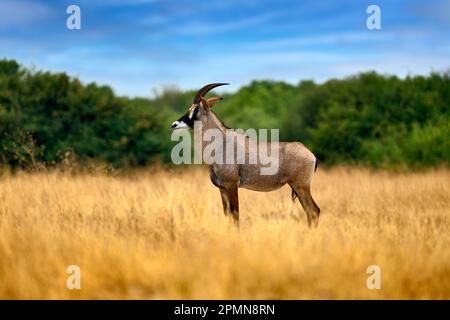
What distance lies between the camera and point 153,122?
27922mm

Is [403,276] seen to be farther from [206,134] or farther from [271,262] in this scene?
[206,134]

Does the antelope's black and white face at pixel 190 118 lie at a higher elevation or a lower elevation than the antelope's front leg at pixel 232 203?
higher

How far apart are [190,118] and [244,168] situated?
111 cm

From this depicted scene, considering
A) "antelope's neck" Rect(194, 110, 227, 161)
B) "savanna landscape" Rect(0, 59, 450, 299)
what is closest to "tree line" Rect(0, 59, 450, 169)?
"savanna landscape" Rect(0, 59, 450, 299)

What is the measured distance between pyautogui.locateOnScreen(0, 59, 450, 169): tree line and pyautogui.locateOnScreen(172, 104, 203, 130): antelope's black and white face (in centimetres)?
1323

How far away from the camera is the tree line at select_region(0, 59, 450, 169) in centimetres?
2452

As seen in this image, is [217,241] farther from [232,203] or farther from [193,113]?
[193,113]

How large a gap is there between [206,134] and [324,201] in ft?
18.8

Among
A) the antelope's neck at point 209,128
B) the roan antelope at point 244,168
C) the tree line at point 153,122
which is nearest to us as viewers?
the roan antelope at point 244,168

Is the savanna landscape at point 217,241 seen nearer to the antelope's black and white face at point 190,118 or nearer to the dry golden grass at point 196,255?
the dry golden grass at point 196,255

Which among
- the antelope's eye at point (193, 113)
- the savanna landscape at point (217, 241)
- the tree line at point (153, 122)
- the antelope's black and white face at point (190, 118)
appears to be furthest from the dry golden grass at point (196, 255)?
the tree line at point (153, 122)

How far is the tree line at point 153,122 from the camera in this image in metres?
24.5

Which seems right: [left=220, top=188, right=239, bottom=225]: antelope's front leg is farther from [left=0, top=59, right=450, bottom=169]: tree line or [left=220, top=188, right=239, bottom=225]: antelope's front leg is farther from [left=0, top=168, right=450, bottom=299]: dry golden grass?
[left=0, top=59, right=450, bottom=169]: tree line
